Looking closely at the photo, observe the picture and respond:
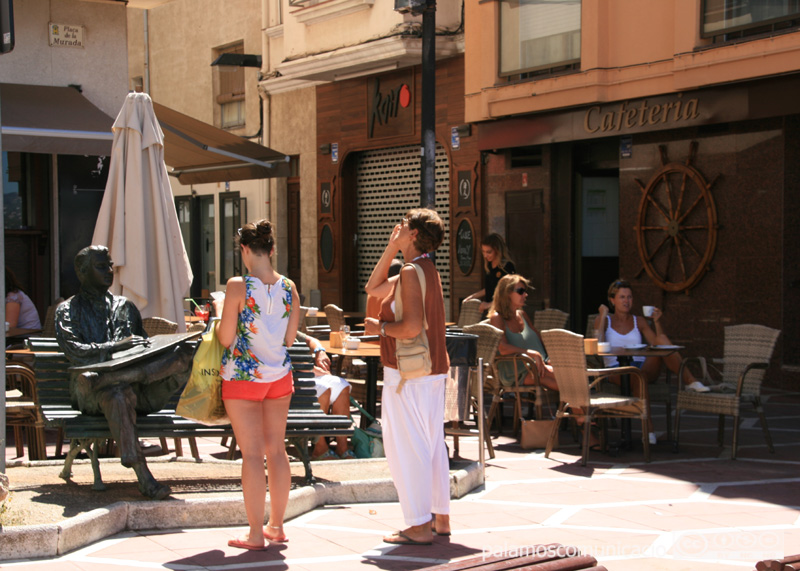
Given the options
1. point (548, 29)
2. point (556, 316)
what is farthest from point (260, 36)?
point (556, 316)

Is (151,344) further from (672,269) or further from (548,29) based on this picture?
(548,29)

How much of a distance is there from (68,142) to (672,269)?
7849mm

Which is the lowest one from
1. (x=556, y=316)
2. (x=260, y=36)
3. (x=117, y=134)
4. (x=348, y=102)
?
(x=556, y=316)

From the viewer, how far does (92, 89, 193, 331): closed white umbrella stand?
926 centimetres

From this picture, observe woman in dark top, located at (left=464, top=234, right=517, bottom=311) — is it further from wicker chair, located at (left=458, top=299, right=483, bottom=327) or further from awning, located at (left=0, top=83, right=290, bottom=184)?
awning, located at (left=0, top=83, right=290, bottom=184)

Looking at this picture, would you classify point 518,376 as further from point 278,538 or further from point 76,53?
point 76,53

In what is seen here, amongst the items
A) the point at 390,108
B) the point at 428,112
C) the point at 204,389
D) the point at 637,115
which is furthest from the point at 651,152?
the point at 204,389

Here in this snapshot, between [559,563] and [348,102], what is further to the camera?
[348,102]

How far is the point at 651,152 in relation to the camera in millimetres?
14750

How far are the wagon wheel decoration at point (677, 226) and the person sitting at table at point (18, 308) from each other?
8035 mm

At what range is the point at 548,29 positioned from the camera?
1600 cm

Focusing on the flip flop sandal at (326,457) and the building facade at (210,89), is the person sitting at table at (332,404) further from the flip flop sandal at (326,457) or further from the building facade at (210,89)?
the building facade at (210,89)

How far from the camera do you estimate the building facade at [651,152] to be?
42.7ft

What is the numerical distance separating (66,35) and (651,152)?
7746mm
